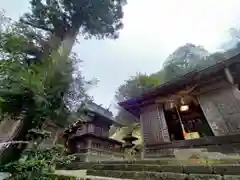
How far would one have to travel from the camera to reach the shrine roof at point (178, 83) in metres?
6.61

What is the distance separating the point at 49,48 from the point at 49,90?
587 centimetres

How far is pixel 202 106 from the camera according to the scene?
23.1 feet

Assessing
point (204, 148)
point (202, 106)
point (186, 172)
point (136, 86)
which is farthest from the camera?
point (136, 86)

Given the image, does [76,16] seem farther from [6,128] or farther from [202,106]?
[202,106]

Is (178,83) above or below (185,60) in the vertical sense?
below

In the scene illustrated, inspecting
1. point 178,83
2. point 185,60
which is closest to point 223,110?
point 178,83

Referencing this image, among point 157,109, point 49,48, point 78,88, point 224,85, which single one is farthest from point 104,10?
point 224,85

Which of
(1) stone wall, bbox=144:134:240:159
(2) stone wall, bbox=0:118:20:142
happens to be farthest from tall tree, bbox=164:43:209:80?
(2) stone wall, bbox=0:118:20:142

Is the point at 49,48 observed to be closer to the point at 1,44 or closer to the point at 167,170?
the point at 1,44

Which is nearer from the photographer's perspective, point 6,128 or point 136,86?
point 6,128

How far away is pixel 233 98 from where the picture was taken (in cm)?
633

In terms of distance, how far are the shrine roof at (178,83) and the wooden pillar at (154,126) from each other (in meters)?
0.57

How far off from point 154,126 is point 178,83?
2639mm

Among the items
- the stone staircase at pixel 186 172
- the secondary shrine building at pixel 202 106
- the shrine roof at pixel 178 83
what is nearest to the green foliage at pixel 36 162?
the stone staircase at pixel 186 172
